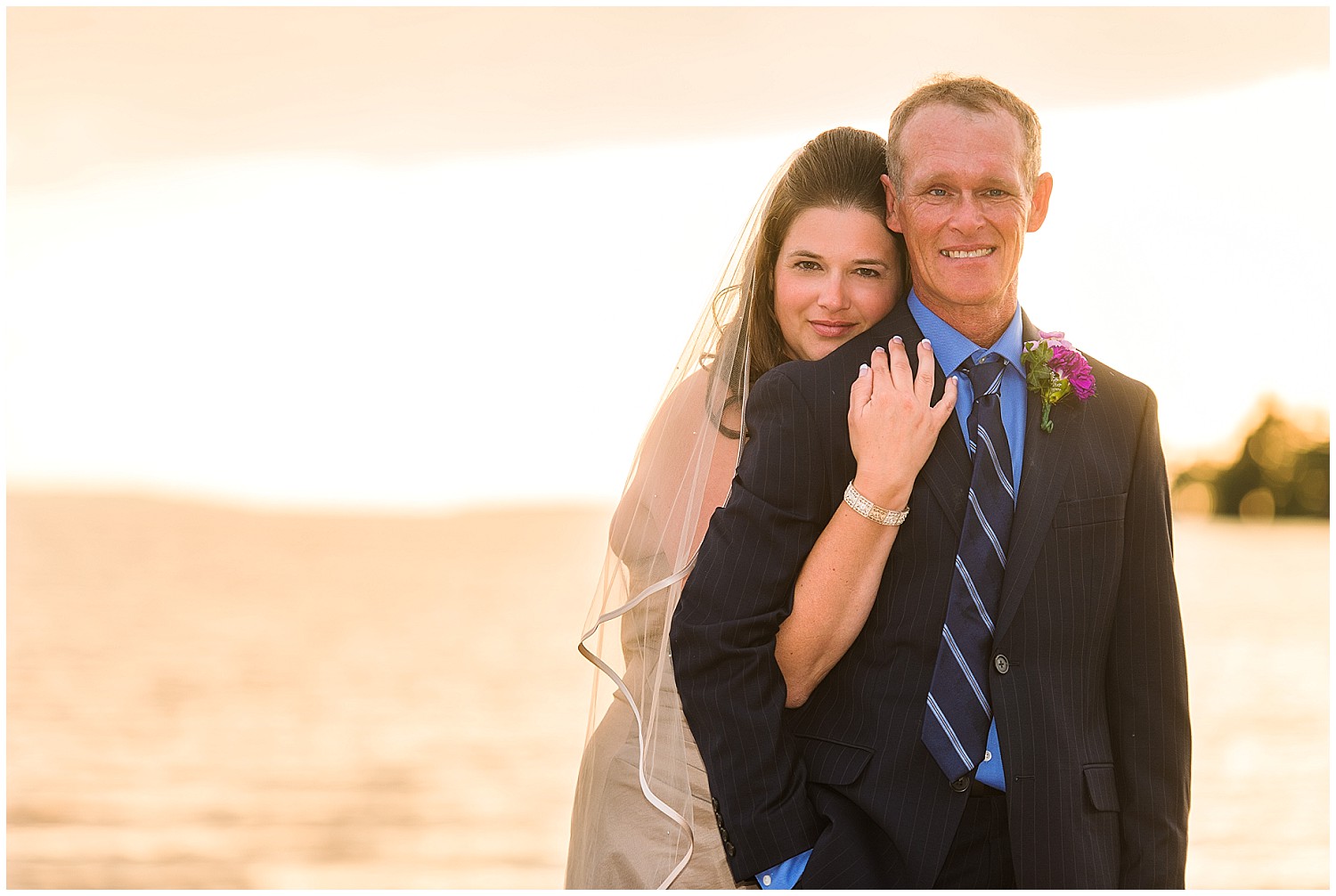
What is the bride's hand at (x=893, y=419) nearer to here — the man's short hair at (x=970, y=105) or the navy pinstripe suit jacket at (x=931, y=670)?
the navy pinstripe suit jacket at (x=931, y=670)

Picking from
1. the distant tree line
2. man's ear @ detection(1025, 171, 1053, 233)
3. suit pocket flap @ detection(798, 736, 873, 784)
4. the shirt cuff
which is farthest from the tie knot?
the distant tree line

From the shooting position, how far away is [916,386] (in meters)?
2.86

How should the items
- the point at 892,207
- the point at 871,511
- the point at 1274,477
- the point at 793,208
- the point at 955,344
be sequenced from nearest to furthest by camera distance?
the point at 871,511 < the point at 955,344 < the point at 892,207 < the point at 793,208 < the point at 1274,477

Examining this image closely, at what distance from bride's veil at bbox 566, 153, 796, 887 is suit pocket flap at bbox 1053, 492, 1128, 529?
0.91 m

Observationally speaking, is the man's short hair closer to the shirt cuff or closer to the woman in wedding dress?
the woman in wedding dress

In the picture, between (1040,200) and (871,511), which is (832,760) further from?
(1040,200)

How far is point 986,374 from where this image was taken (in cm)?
292

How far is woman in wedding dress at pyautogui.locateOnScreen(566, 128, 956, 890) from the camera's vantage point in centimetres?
314

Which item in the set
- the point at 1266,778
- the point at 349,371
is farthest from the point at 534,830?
the point at 349,371

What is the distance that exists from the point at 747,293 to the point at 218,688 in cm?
2334

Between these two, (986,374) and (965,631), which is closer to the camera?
(965,631)

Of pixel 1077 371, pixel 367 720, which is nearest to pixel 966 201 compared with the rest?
pixel 1077 371

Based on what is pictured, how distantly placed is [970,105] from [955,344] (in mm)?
517

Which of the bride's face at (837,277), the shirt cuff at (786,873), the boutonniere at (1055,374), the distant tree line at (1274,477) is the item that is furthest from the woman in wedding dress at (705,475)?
the distant tree line at (1274,477)
